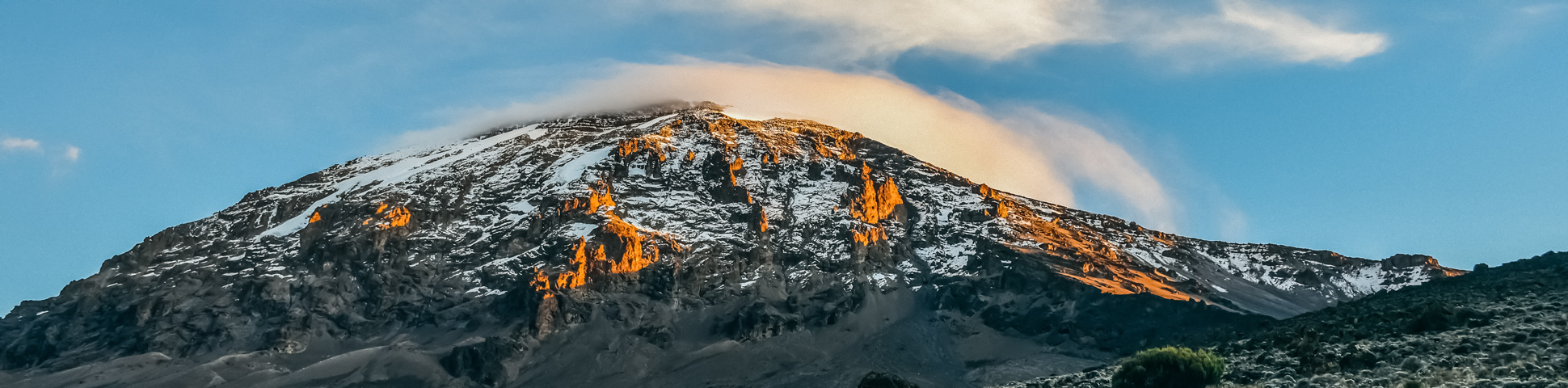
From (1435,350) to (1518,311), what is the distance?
42.6 feet

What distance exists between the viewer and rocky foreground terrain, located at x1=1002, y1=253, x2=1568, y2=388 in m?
56.2

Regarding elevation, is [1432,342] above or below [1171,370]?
above

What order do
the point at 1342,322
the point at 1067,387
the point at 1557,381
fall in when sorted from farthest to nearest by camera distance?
the point at 1342,322, the point at 1067,387, the point at 1557,381

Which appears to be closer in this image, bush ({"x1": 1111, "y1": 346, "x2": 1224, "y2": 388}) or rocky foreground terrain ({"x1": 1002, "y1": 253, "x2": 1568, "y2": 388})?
rocky foreground terrain ({"x1": 1002, "y1": 253, "x2": 1568, "y2": 388})

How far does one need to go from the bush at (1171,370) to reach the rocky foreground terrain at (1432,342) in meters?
1.22

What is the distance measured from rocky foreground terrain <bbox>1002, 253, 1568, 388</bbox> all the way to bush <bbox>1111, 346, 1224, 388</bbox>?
4.01 ft

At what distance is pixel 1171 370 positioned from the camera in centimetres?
7075

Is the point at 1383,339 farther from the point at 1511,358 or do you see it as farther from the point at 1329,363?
the point at 1511,358

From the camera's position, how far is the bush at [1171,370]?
69.5 m

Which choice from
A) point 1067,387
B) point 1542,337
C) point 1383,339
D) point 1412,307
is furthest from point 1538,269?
point 1067,387

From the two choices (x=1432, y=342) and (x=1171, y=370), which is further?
(x=1171, y=370)

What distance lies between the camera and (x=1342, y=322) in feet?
273

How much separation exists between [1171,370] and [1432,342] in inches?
542

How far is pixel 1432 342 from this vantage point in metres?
65.0
